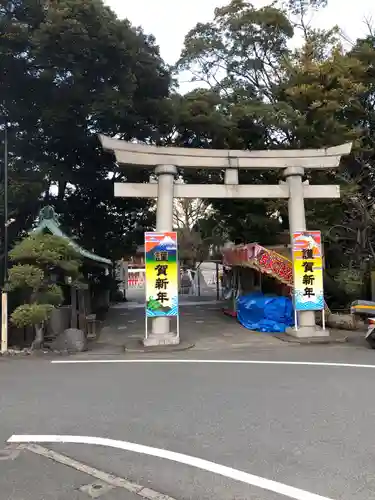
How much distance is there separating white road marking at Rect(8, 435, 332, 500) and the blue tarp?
10722mm

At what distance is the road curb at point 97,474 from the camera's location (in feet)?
12.2

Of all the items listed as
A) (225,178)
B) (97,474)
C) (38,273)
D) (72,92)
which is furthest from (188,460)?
(72,92)

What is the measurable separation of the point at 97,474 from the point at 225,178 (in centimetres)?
1090

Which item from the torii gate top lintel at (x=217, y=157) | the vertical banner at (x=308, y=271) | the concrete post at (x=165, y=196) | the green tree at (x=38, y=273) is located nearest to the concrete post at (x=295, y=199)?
the torii gate top lintel at (x=217, y=157)

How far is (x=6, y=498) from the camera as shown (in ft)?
12.1

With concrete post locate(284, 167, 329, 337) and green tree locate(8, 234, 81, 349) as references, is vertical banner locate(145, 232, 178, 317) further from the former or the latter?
concrete post locate(284, 167, 329, 337)

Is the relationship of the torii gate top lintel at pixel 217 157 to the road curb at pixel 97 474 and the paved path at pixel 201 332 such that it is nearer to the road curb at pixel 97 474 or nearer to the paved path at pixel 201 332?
the paved path at pixel 201 332

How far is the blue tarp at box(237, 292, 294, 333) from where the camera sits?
1509cm

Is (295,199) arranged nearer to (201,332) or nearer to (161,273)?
(161,273)

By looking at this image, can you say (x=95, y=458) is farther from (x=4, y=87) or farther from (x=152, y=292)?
(x=4, y=87)

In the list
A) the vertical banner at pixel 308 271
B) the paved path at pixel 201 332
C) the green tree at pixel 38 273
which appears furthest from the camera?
the vertical banner at pixel 308 271

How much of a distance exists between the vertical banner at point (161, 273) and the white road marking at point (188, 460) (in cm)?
769

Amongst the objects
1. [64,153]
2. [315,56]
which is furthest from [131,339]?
[315,56]

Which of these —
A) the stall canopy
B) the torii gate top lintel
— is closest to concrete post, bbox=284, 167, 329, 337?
the torii gate top lintel
